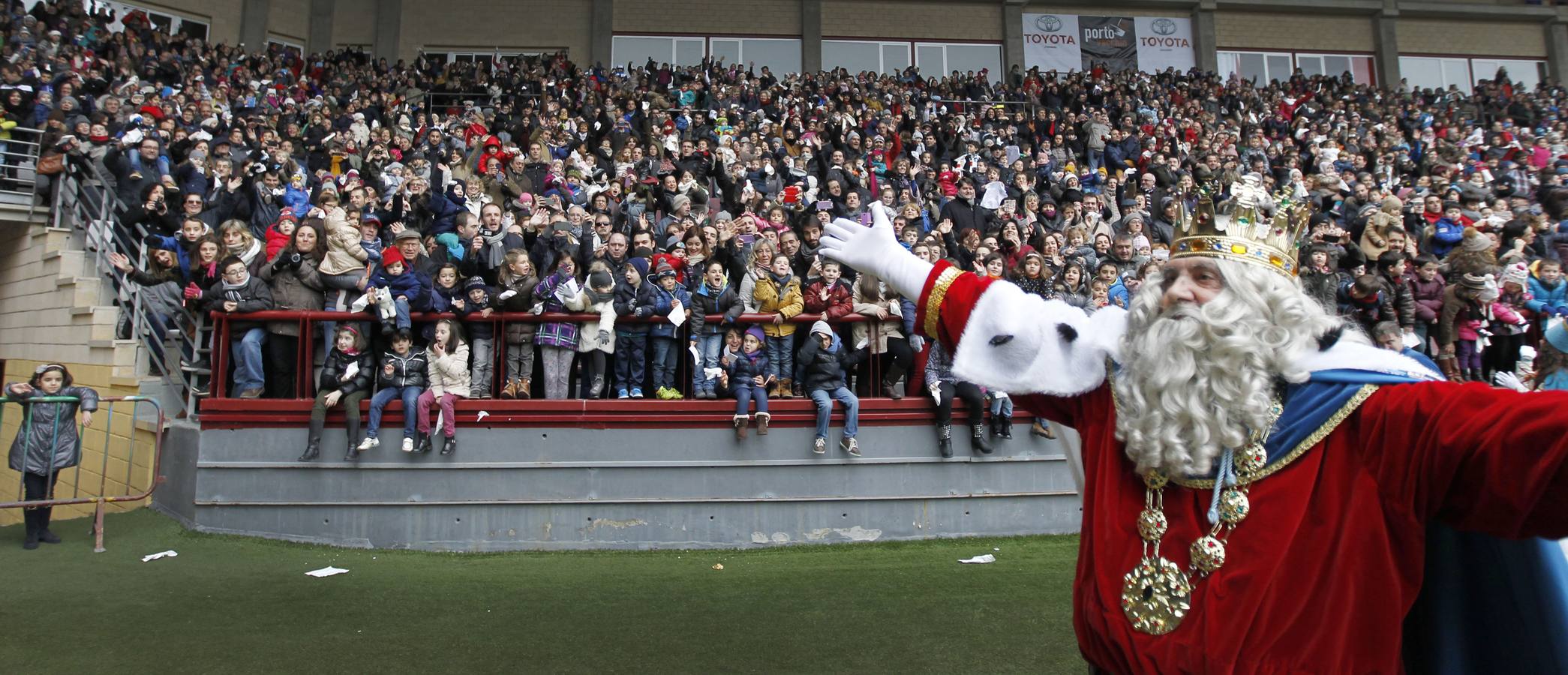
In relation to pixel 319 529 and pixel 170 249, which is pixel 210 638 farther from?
pixel 170 249

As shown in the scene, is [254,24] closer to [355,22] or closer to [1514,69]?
[355,22]

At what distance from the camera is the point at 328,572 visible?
6.48 meters

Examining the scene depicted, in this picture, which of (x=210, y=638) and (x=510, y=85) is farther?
(x=510, y=85)

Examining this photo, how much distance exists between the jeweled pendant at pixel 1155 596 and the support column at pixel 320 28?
25.1 m

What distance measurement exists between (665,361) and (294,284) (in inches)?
126

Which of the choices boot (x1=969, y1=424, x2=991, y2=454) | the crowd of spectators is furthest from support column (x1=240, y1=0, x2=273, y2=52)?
boot (x1=969, y1=424, x2=991, y2=454)

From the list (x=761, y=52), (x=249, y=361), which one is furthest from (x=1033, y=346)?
(x=761, y=52)

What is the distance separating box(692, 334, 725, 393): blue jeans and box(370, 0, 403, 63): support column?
61.7 feet

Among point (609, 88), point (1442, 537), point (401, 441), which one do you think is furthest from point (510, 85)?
point (1442, 537)

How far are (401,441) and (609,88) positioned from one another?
12350 millimetres

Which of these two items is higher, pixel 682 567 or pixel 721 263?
pixel 721 263

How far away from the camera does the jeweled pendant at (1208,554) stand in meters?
2.16

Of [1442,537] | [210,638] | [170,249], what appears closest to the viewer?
[1442,537]

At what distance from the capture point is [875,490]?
7.87 m
